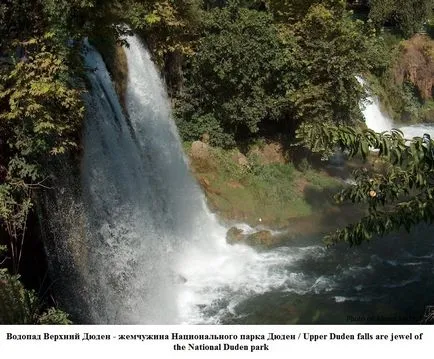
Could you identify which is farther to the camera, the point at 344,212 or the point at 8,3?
the point at 344,212

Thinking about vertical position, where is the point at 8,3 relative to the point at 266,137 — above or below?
above

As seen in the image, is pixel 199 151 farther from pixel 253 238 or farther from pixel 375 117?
pixel 375 117

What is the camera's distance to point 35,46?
9.97 meters

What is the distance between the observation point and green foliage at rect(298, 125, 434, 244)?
19.7 feet

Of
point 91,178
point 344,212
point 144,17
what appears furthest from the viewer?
point 344,212

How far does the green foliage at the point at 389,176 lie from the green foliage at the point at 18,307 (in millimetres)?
5127

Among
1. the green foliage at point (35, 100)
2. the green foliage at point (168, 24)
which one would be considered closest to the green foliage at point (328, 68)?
the green foliage at point (168, 24)

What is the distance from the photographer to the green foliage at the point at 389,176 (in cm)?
600

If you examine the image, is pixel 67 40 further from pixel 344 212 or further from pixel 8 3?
pixel 344 212

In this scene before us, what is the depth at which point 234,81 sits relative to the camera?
1989cm

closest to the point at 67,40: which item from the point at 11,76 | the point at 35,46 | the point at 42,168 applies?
the point at 35,46

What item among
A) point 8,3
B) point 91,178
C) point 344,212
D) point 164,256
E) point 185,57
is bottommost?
point 344,212

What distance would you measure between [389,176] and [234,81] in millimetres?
13932

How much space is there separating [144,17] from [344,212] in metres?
9.78
